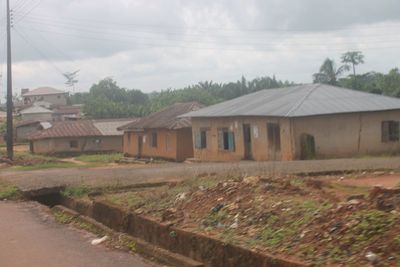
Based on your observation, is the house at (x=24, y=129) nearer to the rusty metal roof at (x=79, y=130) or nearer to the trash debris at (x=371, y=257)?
the rusty metal roof at (x=79, y=130)

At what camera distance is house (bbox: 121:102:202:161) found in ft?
143

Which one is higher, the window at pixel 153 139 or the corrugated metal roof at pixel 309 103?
the corrugated metal roof at pixel 309 103

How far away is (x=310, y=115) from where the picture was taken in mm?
29750

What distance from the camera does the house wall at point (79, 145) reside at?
61987 millimetres

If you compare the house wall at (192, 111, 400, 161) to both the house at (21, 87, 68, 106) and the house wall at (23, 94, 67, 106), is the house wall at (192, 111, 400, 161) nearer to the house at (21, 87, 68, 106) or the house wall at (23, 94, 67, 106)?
the house wall at (23, 94, 67, 106)

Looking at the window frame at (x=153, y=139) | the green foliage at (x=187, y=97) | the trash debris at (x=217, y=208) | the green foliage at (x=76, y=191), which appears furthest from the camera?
the green foliage at (x=187, y=97)

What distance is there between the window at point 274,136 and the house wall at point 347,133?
140cm

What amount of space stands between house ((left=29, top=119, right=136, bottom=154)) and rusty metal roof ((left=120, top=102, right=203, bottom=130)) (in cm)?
1011

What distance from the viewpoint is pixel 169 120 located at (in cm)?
4572

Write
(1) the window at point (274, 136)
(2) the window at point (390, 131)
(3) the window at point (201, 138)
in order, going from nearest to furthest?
(1) the window at point (274, 136) → (2) the window at point (390, 131) → (3) the window at point (201, 138)

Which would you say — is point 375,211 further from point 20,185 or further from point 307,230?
point 20,185

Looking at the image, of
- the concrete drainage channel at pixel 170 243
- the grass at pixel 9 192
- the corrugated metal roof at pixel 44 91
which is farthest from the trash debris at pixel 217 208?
the corrugated metal roof at pixel 44 91

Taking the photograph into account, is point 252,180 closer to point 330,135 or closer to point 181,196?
point 181,196

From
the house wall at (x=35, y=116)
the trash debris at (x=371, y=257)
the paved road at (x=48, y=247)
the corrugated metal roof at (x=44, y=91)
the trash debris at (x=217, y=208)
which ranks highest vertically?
the corrugated metal roof at (x=44, y=91)
